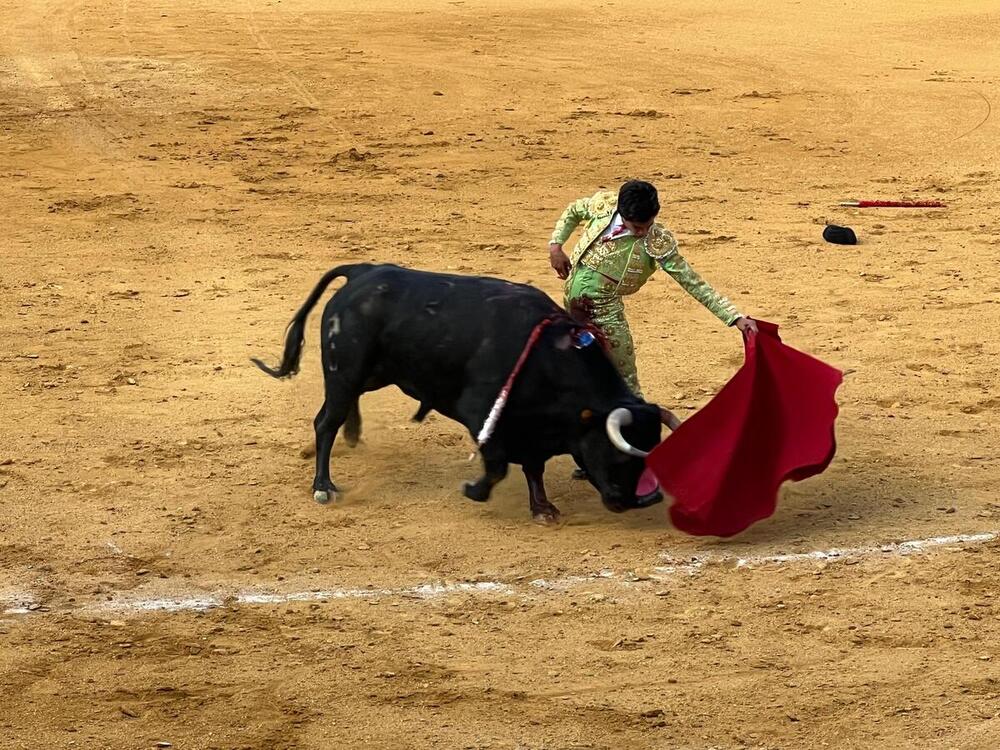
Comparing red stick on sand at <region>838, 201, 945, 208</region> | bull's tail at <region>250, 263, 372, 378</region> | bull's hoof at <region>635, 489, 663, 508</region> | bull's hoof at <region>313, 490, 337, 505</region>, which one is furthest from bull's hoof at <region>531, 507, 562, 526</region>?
red stick on sand at <region>838, 201, 945, 208</region>

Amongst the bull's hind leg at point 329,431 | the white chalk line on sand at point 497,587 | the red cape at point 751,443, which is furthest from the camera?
the bull's hind leg at point 329,431

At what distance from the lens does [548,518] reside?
7191mm

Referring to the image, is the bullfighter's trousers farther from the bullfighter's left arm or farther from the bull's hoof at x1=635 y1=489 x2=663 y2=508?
the bull's hoof at x1=635 y1=489 x2=663 y2=508

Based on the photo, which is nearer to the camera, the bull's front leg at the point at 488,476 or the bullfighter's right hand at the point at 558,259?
the bull's front leg at the point at 488,476

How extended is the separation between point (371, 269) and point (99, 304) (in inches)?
136

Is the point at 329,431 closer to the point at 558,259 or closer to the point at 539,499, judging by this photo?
the point at 539,499

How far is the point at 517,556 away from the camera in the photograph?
270 inches

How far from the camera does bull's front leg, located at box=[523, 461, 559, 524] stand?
7.18 m

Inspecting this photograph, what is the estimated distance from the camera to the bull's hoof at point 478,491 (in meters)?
A: 7.18

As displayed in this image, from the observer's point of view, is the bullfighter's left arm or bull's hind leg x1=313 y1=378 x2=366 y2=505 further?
bull's hind leg x1=313 y1=378 x2=366 y2=505

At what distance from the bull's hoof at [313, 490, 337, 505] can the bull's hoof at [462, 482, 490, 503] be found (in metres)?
0.64

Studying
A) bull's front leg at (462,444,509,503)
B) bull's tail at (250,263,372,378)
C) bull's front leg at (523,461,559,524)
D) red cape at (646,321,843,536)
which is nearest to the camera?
red cape at (646,321,843,536)

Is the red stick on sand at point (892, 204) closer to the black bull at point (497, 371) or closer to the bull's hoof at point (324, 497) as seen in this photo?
the black bull at point (497, 371)

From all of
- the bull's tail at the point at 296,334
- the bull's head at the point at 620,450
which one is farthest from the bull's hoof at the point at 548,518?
the bull's tail at the point at 296,334
